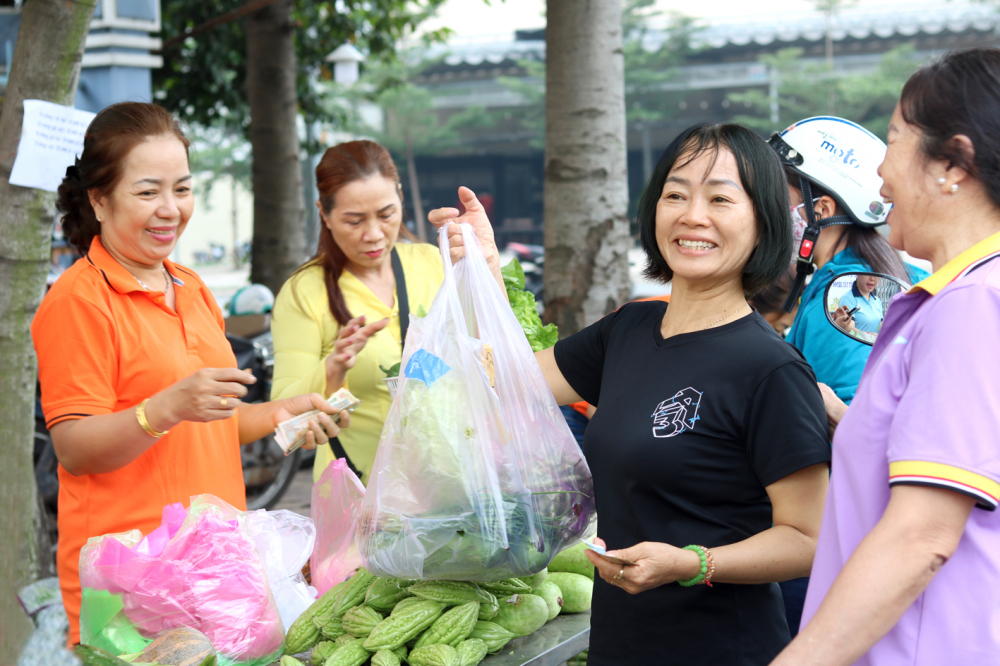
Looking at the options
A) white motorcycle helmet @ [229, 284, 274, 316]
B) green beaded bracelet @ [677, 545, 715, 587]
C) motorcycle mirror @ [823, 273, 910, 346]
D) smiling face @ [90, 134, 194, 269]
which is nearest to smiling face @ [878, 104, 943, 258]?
green beaded bracelet @ [677, 545, 715, 587]

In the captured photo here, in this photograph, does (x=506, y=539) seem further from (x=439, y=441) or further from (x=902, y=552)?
(x=902, y=552)

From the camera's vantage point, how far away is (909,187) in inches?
45.6

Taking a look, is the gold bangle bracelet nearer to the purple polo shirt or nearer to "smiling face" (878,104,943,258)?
the purple polo shirt

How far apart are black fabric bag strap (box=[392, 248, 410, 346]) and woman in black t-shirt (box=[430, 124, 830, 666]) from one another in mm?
1095

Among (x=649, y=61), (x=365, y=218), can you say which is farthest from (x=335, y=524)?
(x=649, y=61)

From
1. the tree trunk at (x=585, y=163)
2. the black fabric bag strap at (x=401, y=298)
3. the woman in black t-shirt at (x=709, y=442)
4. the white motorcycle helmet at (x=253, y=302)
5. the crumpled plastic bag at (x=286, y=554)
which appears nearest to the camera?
the woman in black t-shirt at (x=709, y=442)

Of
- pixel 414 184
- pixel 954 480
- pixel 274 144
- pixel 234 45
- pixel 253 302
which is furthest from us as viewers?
pixel 414 184

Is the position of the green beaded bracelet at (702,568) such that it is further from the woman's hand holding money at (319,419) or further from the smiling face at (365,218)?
the smiling face at (365,218)

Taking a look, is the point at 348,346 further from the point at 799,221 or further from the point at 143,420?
the point at 799,221

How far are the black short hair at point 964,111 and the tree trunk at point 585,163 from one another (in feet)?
8.48

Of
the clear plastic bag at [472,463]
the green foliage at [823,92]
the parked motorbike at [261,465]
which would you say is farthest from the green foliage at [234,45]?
the green foliage at [823,92]

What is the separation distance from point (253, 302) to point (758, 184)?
5230 mm

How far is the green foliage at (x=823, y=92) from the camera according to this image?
84.8 feet

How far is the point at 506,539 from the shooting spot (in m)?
1.60
